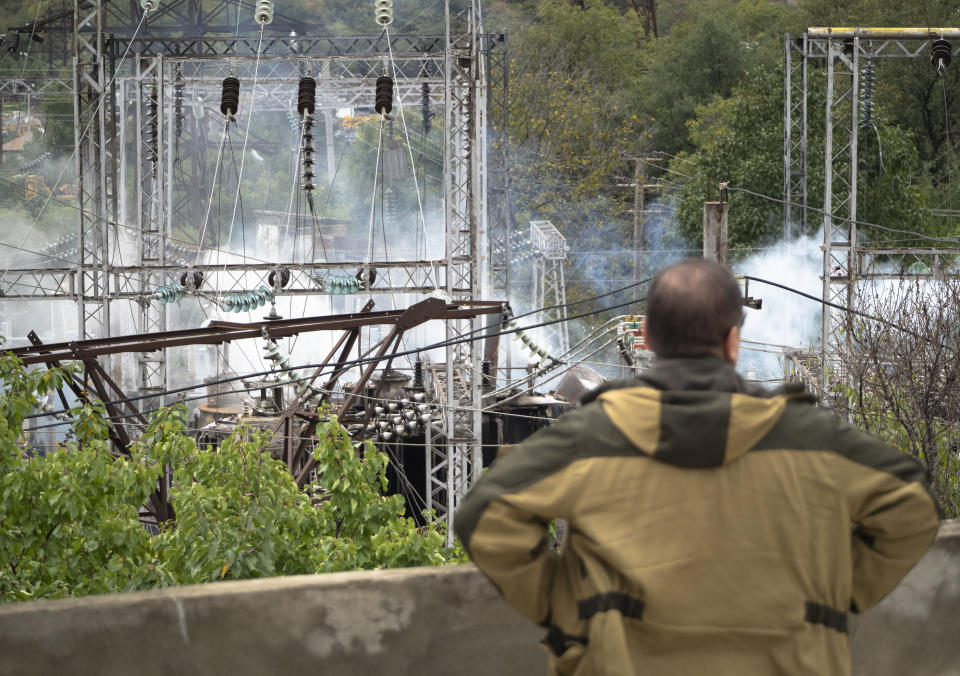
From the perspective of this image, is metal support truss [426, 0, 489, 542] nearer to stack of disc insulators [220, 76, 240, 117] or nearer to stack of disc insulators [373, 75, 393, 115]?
stack of disc insulators [373, 75, 393, 115]

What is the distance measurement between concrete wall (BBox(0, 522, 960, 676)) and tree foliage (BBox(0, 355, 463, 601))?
2058 mm

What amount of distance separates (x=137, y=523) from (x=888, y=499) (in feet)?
16.2

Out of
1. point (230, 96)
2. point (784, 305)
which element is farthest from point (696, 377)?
point (784, 305)

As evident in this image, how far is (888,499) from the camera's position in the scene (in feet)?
6.46

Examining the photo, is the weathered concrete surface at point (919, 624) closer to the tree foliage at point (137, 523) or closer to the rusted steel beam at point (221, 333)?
the tree foliage at point (137, 523)

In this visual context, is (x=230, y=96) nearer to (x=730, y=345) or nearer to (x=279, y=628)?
(x=279, y=628)

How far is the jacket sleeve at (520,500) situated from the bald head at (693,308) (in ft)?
0.69

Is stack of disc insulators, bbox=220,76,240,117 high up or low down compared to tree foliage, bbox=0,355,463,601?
up

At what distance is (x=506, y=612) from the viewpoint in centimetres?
327

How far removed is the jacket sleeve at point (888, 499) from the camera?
6.44ft

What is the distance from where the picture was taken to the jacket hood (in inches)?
73.6

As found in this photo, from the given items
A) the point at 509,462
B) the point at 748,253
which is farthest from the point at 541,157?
the point at 509,462

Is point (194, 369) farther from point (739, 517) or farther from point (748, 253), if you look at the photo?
point (739, 517)

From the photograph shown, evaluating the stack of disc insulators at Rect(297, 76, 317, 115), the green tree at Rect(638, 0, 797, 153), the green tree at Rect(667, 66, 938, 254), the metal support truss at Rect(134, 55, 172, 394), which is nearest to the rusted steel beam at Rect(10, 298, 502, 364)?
the stack of disc insulators at Rect(297, 76, 317, 115)
